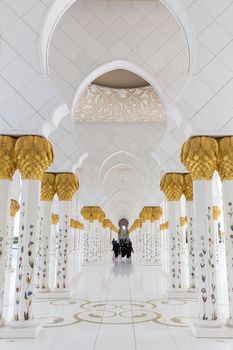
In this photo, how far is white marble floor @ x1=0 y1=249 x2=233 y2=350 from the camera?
7.63 ft

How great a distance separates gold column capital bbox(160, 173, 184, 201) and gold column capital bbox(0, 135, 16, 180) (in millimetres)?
2368

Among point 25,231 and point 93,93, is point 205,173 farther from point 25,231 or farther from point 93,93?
point 93,93

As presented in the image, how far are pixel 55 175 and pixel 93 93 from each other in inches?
138

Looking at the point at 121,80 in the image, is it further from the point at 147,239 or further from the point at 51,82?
the point at 147,239

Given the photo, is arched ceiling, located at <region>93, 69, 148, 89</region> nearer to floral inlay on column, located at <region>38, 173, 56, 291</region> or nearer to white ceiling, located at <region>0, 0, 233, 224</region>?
floral inlay on column, located at <region>38, 173, 56, 291</region>

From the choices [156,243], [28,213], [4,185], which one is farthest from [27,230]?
[156,243]

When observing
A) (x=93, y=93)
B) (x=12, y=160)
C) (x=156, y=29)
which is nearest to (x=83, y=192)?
(x=93, y=93)

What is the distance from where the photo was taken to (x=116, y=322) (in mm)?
2959

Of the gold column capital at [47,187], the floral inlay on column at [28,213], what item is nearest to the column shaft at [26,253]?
the floral inlay on column at [28,213]

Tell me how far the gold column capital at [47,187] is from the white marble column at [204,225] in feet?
7.35

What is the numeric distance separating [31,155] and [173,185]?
233 centimetres

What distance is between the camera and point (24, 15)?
2.60 metres

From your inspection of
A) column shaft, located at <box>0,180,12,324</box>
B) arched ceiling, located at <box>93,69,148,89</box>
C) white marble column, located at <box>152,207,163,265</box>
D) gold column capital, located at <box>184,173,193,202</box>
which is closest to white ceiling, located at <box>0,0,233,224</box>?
column shaft, located at <box>0,180,12,324</box>

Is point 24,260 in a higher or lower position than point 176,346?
higher
